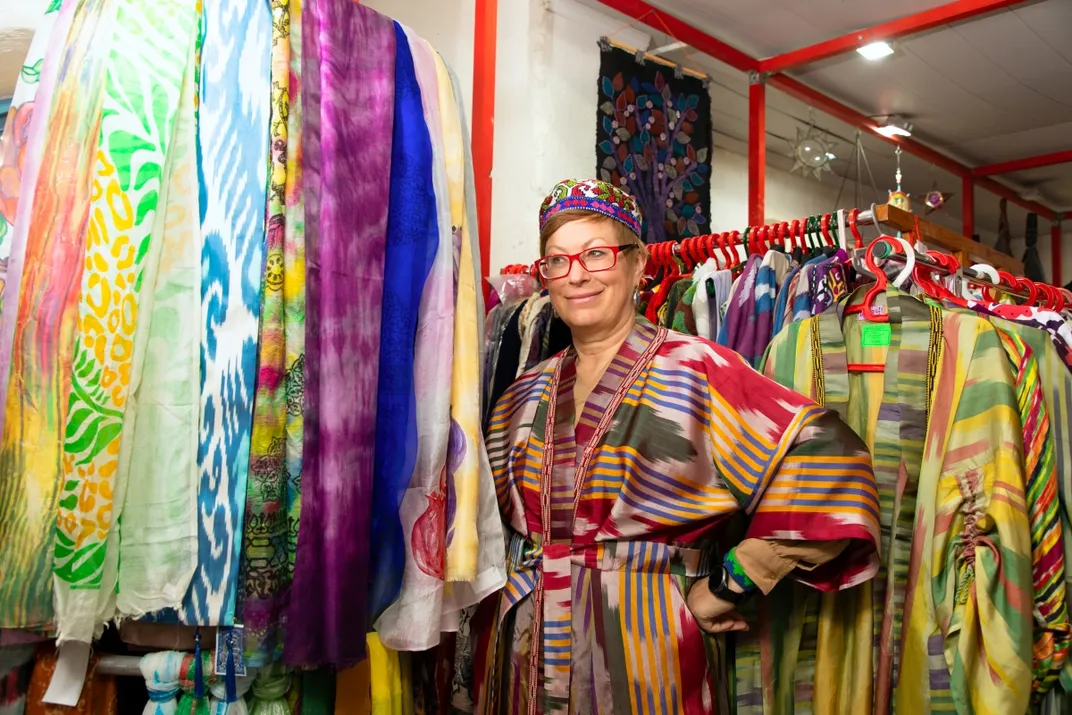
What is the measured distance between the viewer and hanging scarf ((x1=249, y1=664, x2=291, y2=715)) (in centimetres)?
116

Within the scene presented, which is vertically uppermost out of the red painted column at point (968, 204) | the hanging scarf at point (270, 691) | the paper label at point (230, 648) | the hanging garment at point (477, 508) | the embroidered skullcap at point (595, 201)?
the red painted column at point (968, 204)

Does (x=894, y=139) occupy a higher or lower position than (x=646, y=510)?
higher

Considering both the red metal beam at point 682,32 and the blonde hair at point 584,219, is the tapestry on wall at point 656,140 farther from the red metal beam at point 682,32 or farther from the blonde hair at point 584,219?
the blonde hair at point 584,219

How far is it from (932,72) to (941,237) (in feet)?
6.88

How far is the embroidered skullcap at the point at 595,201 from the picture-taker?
59.7 inches

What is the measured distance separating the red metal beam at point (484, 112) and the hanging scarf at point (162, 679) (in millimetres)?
1120

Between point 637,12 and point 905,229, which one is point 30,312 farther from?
point 637,12

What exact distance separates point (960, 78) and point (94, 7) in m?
3.84

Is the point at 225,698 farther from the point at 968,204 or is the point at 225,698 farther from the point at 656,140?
the point at 968,204

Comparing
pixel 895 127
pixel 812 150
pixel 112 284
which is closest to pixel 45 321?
pixel 112 284

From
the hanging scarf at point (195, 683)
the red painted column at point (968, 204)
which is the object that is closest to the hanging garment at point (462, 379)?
the hanging scarf at point (195, 683)

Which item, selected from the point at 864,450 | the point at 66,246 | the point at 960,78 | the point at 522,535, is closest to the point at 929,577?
the point at 864,450

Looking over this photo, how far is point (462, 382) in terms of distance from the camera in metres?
1.32

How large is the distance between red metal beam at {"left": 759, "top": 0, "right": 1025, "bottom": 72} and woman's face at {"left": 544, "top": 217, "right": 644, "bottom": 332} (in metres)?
2.18
